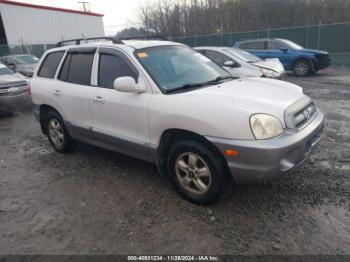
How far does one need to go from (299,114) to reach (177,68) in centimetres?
160

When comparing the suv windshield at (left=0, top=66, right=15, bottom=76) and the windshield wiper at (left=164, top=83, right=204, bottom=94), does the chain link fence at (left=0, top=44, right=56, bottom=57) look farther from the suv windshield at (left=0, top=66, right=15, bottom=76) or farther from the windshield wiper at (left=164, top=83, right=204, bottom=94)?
the windshield wiper at (left=164, top=83, right=204, bottom=94)

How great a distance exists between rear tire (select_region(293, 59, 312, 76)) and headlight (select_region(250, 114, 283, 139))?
11.5 m

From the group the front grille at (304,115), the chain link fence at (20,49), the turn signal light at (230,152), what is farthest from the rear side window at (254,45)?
the chain link fence at (20,49)

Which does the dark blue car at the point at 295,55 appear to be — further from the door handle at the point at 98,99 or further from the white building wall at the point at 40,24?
the white building wall at the point at 40,24

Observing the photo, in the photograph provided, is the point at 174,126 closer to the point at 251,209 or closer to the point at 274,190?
the point at 251,209

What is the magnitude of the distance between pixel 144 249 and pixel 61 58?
3.44 meters

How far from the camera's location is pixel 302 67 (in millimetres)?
13016

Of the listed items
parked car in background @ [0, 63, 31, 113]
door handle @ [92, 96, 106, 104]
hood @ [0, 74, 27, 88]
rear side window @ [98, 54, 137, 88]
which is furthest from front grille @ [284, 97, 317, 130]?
hood @ [0, 74, 27, 88]

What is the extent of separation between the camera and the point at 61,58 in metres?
4.77

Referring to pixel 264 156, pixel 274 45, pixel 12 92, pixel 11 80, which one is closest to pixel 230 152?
pixel 264 156

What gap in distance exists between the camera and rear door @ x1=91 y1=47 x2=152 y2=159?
11.6 feet

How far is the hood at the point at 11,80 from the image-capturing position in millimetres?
8820

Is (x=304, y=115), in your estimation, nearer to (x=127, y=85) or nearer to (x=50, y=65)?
(x=127, y=85)

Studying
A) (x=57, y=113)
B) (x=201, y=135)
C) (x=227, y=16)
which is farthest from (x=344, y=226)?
(x=227, y=16)
